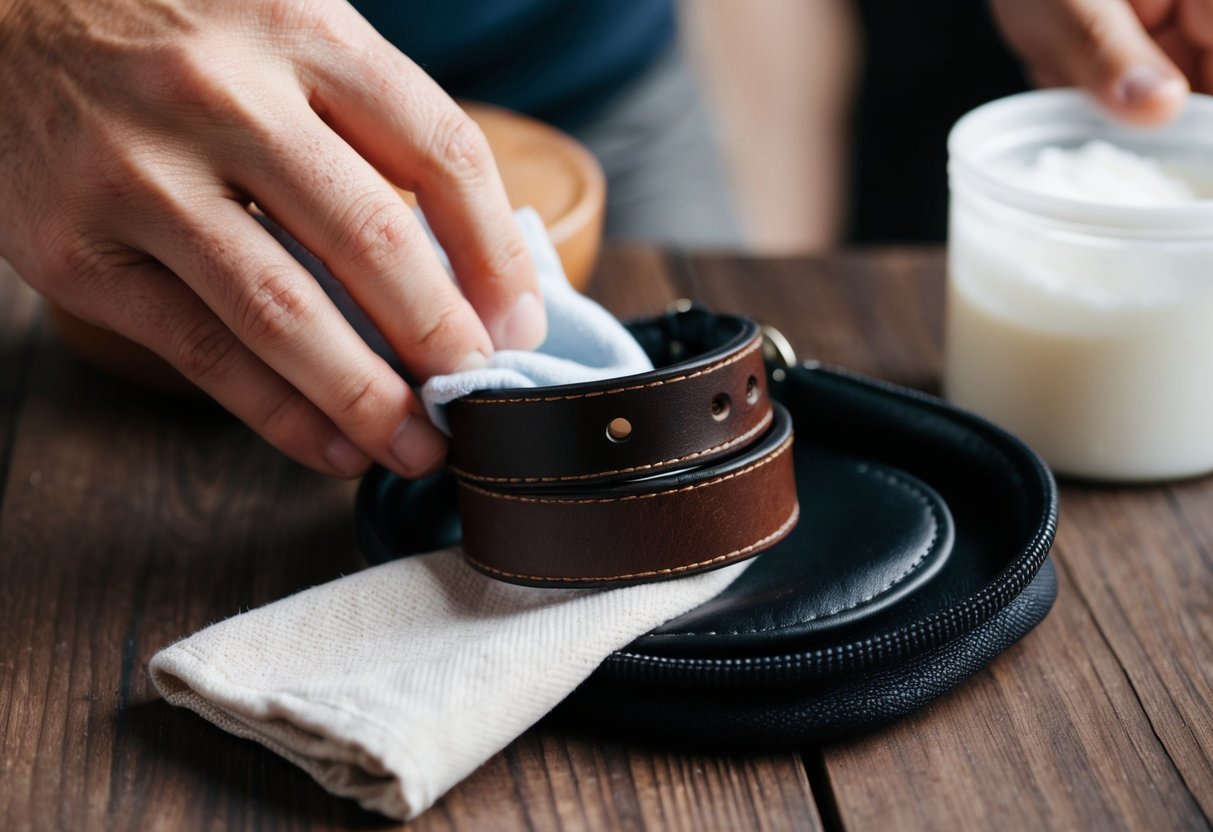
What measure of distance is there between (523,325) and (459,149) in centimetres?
10

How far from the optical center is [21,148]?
0.67 meters

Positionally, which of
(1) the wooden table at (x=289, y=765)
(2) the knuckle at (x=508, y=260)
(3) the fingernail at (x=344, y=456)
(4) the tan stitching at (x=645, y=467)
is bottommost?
(1) the wooden table at (x=289, y=765)

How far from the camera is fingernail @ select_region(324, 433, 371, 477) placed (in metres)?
0.71

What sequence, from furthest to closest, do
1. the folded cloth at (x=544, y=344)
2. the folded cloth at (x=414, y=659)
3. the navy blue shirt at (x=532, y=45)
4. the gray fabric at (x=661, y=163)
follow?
the gray fabric at (x=661, y=163)
the navy blue shirt at (x=532, y=45)
the folded cloth at (x=544, y=344)
the folded cloth at (x=414, y=659)

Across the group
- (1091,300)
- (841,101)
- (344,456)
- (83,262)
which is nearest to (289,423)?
(344,456)

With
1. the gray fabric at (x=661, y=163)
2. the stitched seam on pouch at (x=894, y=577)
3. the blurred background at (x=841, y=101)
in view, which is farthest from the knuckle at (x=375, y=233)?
the blurred background at (x=841, y=101)

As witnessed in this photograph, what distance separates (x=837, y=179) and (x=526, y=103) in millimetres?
1107

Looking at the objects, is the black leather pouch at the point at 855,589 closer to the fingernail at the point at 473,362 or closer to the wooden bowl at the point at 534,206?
the fingernail at the point at 473,362

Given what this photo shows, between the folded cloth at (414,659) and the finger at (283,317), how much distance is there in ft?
0.12

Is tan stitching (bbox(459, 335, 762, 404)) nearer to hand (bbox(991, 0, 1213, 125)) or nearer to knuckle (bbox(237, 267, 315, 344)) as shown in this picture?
knuckle (bbox(237, 267, 315, 344))

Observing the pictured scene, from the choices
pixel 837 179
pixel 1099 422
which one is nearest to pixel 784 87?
pixel 837 179

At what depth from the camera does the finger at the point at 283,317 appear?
634 millimetres

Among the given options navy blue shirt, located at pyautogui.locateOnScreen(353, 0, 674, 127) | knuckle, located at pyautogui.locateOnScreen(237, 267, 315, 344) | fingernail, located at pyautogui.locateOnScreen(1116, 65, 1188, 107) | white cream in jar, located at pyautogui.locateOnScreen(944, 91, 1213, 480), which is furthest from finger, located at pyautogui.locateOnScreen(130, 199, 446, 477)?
navy blue shirt, located at pyautogui.locateOnScreen(353, 0, 674, 127)

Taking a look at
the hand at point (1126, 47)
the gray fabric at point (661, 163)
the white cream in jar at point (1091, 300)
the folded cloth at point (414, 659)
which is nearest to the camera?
the folded cloth at point (414, 659)
